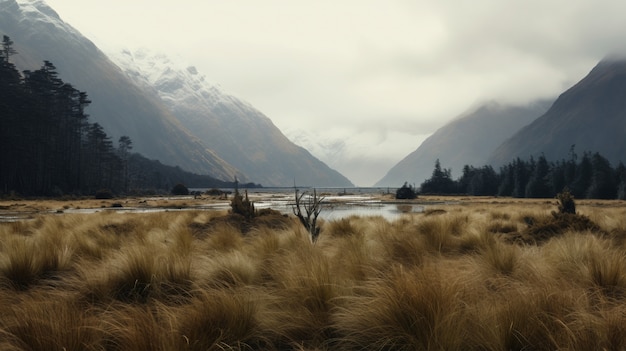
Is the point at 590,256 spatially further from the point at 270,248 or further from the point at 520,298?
the point at 270,248

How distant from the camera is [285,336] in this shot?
159 inches

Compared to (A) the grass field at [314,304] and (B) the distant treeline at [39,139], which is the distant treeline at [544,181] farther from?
(B) the distant treeline at [39,139]

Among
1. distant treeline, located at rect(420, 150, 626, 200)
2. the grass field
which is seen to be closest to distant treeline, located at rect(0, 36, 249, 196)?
the grass field

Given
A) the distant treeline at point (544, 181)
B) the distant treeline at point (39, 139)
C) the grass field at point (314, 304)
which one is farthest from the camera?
the distant treeline at point (544, 181)

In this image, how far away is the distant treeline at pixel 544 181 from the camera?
77.4m

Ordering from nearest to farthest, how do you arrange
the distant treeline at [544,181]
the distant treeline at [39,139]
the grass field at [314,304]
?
the grass field at [314,304]
the distant treeline at [39,139]
the distant treeline at [544,181]

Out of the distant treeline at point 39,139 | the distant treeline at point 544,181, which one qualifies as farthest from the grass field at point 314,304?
the distant treeline at point 544,181

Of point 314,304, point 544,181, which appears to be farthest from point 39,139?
point 544,181

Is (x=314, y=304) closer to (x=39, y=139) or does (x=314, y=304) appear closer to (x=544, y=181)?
(x=39, y=139)

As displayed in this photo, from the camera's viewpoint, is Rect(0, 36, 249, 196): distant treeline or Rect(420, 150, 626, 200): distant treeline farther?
Rect(420, 150, 626, 200): distant treeline

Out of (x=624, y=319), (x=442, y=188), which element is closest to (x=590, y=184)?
(x=442, y=188)

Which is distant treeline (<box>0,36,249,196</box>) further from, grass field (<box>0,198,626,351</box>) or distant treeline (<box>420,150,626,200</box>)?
distant treeline (<box>420,150,626,200</box>)

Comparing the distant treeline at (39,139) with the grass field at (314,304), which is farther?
the distant treeline at (39,139)

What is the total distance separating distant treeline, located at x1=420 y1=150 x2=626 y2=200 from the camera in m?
77.4
